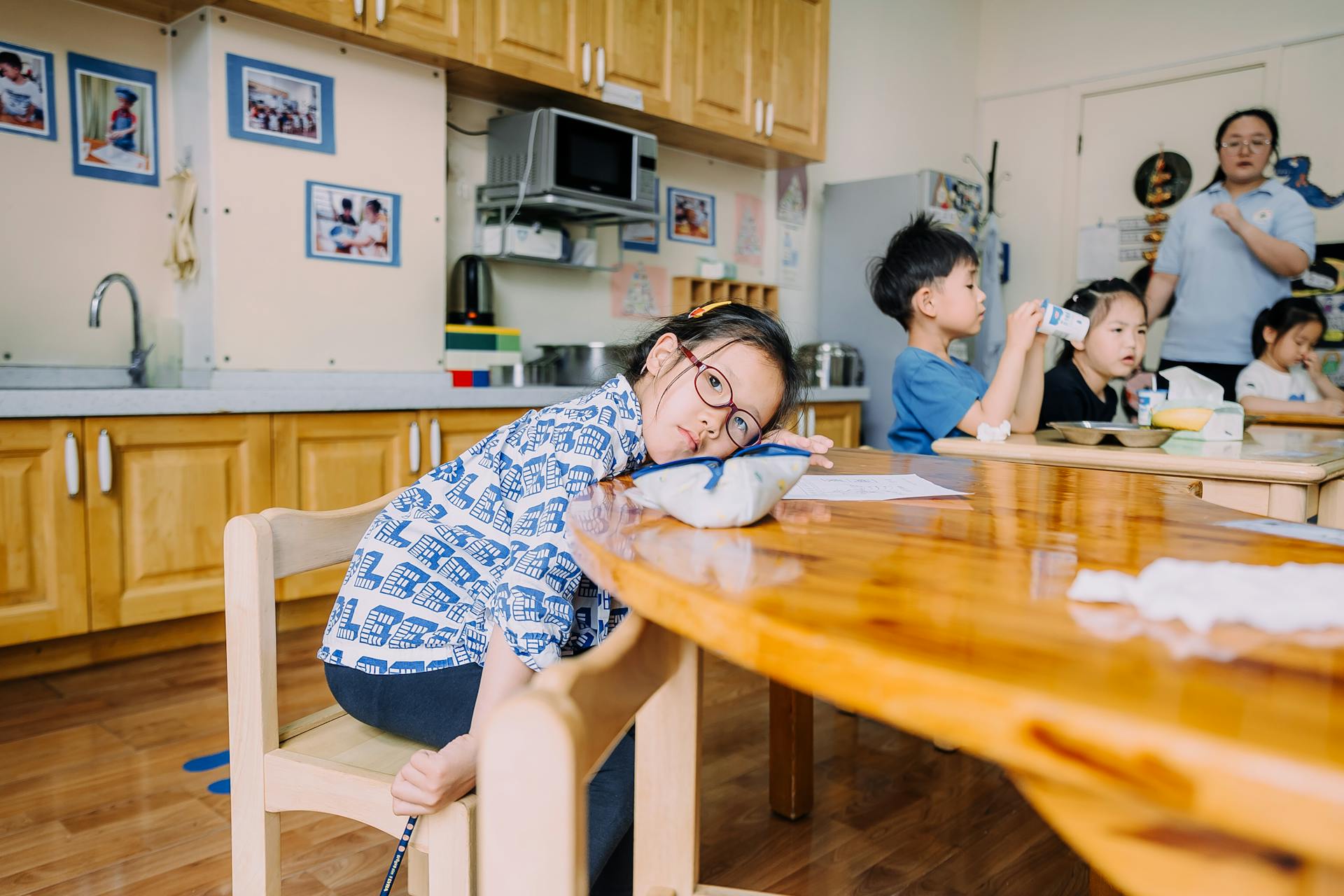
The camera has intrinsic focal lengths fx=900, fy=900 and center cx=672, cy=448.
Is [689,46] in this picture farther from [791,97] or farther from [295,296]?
[295,296]

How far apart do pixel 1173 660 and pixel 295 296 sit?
8.64ft

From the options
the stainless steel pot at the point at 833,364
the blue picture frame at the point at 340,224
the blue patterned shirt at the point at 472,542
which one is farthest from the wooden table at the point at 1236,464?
the stainless steel pot at the point at 833,364

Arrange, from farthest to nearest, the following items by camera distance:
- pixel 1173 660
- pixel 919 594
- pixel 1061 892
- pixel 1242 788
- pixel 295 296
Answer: pixel 295 296 → pixel 1061 892 → pixel 919 594 → pixel 1173 660 → pixel 1242 788

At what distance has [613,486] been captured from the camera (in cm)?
94

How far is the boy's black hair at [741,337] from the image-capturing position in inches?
40.2

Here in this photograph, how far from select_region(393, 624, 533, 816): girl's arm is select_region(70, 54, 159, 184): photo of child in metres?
2.41

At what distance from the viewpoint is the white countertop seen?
2043mm

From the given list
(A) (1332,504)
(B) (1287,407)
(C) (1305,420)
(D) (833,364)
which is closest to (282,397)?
(A) (1332,504)

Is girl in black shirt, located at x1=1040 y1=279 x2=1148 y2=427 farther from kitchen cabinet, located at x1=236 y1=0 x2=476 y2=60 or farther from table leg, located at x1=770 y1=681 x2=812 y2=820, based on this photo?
kitchen cabinet, located at x1=236 y1=0 x2=476 y2=60

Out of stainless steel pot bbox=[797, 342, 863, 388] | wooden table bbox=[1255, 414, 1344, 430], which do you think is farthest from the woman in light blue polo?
stainless steel pot bbox=[797, 342, 863, 388]

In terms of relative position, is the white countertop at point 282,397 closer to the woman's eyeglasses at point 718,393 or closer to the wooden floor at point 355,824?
the wooden floor at point 355,824

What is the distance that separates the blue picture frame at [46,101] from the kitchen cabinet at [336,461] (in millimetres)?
976

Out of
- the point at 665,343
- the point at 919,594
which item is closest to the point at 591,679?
the point at 919,594

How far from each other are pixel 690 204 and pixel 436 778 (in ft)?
11.7
